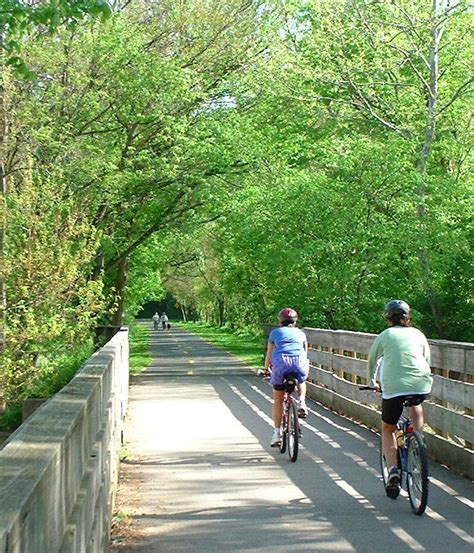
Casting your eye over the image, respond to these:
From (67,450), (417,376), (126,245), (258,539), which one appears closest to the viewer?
(67,450)

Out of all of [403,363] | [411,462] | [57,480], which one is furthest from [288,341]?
[57,480]

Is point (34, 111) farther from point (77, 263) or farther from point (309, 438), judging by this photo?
point (309, 438)

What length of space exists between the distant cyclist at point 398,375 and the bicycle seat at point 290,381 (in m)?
3.16

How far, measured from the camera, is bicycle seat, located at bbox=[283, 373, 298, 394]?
40.4 ft

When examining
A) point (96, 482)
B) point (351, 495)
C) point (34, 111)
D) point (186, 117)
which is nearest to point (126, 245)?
point (186, 117)

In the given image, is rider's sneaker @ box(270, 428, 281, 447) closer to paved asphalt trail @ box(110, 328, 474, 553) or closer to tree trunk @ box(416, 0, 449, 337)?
paved asphalt trail @ box(110, 328, 474, 553)

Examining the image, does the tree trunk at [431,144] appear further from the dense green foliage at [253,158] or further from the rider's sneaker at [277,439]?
the rider's sneaker at [277,439]

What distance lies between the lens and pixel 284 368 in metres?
12.4

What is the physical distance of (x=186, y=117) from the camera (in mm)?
31312

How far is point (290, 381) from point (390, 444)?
3350 millimetres

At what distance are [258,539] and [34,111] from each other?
18956mm

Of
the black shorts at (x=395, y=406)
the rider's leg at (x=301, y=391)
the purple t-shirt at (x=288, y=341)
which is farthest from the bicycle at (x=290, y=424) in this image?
the black shorts at (x=395, y=406)

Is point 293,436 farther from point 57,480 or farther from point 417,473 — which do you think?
point 57,480

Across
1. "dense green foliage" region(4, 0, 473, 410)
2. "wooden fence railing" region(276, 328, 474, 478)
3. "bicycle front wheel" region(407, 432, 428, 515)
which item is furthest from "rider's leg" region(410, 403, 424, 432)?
"dense green foliage" region(4, 0, 473, 410)
